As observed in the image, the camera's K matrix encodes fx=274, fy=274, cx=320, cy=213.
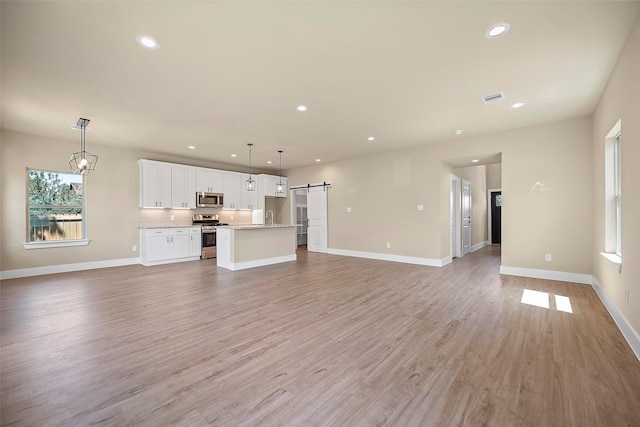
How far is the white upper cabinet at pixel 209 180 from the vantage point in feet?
24.3

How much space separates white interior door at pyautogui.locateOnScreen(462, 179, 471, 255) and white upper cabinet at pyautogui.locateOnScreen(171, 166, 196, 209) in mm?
7389

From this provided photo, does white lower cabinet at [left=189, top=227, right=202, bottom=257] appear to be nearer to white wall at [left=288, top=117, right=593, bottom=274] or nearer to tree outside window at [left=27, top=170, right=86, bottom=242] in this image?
tree outside window at [left=27, top=170, right=86, bottom=242]

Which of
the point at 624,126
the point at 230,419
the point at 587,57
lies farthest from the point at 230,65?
the point at 624,126

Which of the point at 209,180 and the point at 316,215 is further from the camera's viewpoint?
the point at 316,215

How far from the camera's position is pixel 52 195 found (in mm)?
5582

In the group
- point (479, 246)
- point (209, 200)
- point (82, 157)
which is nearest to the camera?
point (82, 157)

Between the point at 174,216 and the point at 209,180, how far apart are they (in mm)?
1317

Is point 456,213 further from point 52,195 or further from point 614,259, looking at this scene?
point 52,195

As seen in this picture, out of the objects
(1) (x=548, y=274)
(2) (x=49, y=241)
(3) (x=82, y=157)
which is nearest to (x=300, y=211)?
(3) (x=82, y=157)

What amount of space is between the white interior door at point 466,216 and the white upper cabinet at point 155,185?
7.85m

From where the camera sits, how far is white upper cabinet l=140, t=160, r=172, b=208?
6441 millimetres

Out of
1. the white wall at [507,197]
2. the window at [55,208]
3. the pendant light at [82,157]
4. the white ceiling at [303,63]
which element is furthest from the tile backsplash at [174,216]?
the white wall at [507,197]

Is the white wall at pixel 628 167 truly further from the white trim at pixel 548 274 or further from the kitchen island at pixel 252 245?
the kitchen island at pixel 252 245

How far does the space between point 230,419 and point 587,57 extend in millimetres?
4311
